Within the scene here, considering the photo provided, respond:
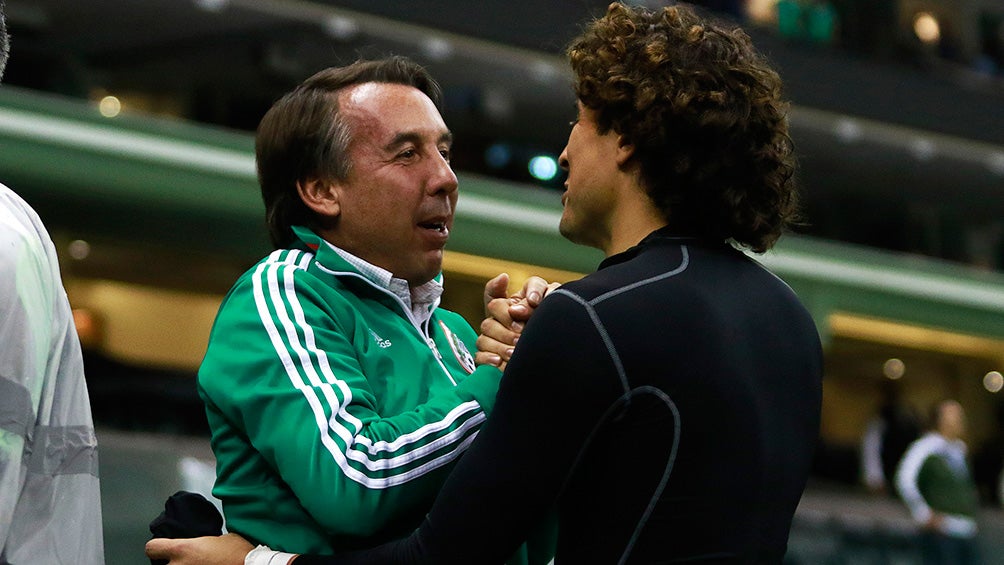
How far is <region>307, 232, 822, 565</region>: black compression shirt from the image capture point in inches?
74.3

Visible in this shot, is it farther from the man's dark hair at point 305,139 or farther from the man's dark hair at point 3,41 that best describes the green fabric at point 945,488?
the man's dark hair at point 3,41

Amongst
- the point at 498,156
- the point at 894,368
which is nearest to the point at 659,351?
the point at 498,156

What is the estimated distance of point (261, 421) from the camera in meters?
2.08

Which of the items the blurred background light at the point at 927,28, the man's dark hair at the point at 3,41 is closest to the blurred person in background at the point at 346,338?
the man's dark hair at the point at 3,41

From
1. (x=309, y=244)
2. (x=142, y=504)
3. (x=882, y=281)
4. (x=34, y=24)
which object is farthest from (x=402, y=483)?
(x=882, y=281)

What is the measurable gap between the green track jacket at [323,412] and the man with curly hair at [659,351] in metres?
0.08

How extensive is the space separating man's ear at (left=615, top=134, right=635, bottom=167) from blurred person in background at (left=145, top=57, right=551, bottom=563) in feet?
0.92

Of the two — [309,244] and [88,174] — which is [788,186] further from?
[88,174]

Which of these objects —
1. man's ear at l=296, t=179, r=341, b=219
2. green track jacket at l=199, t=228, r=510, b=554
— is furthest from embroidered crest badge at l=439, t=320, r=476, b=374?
man's ear at l=296, t=179, r=341, b=219

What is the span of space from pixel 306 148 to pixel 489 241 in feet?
39.9

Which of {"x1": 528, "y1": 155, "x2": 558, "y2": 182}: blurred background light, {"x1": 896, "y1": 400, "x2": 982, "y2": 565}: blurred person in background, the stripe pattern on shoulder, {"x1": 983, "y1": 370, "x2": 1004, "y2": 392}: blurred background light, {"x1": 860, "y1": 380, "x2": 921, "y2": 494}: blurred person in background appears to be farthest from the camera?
{"x1": 983, "y1": 370, "x2": 1004, "y2": 392}: blurred background light

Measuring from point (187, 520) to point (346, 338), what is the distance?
1.33ft

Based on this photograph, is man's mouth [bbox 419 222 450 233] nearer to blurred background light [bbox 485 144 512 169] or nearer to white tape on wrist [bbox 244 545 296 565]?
white tape on wrist [bbox 244 545 296 565]

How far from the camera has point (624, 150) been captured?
2.09 m
